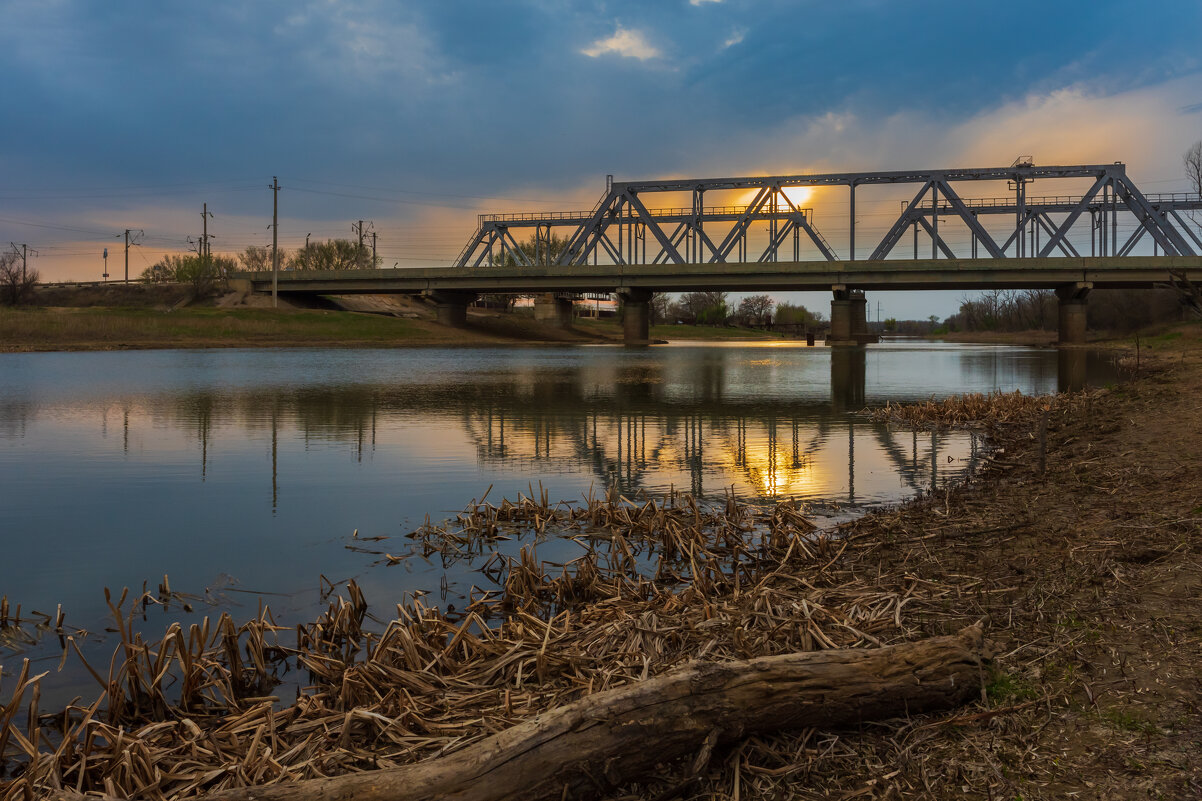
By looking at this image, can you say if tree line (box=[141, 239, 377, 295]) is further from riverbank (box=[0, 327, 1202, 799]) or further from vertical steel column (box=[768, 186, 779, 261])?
riverbank (box=[0, 327, 1202, 799])

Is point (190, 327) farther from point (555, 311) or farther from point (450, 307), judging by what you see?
point (555, 311)

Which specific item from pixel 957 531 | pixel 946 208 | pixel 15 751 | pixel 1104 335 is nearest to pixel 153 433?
pixel 15 751

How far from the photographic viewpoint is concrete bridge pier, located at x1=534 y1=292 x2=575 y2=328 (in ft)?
376

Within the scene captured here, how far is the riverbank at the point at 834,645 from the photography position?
13.2 ft

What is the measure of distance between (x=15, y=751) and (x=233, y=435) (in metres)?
13.9

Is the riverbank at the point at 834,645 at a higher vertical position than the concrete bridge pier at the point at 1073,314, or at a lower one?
lower

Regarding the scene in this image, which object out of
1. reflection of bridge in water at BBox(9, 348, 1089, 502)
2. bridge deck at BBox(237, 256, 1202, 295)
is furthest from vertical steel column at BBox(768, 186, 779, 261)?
reflection of bridge in water at BBox(9, 348, 1089, 502)

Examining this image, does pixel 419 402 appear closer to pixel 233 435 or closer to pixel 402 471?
pixel 233 435

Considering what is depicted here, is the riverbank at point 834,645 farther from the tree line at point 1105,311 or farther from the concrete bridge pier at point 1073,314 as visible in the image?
the concrete bridge pier at point 1073,314

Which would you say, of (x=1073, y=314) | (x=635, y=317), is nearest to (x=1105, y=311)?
(x=1073, y=314)

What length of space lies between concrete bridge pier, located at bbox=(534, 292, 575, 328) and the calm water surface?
3258 inches

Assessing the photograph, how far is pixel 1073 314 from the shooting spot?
77875 mm

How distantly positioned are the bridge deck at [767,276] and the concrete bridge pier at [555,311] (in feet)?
65.6

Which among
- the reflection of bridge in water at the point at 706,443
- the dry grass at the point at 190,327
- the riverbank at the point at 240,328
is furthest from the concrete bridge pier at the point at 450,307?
the reflection of bridge in water at the point at 706,443
